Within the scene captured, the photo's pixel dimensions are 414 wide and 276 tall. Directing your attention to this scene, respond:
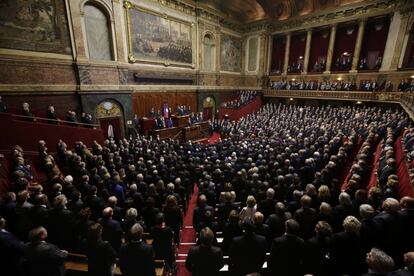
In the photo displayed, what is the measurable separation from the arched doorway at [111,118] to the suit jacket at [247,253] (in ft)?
36.9

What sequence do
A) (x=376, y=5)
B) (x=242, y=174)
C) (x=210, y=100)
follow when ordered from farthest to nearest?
(x=210, y=100), (x=376, y=5), (x=242, y=174)

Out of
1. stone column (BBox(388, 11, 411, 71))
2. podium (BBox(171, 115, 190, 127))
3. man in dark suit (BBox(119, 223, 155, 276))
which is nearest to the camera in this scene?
man in dark suit (BBox(119, 223, 155, 276))

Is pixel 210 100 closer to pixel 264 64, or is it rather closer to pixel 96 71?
pixel 264 64

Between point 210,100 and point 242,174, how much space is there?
15.5 metres

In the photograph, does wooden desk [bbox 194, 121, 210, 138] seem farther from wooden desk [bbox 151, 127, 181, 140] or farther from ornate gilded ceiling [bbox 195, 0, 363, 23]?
ornate gilded ceiling [bbox 195, 0, 363, 23]

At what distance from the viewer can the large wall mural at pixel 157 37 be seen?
13.6 m

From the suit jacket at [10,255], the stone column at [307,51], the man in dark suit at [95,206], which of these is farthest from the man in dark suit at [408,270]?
the stone column at [307,51]

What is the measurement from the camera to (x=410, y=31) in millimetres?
15242

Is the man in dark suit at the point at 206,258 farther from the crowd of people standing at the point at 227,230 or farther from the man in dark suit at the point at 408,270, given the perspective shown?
the man in dark suit at the point at 408,270

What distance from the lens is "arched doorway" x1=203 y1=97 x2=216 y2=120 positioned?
65.0ft

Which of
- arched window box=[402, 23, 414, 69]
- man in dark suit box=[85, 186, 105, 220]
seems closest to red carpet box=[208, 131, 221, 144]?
man in dark suit box=[85, 186, 105, 220]

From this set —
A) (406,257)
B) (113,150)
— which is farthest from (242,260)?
(113,150)

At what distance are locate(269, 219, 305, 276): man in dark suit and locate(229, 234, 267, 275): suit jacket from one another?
179 millimetres

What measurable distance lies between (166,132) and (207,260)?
12.0 meters
